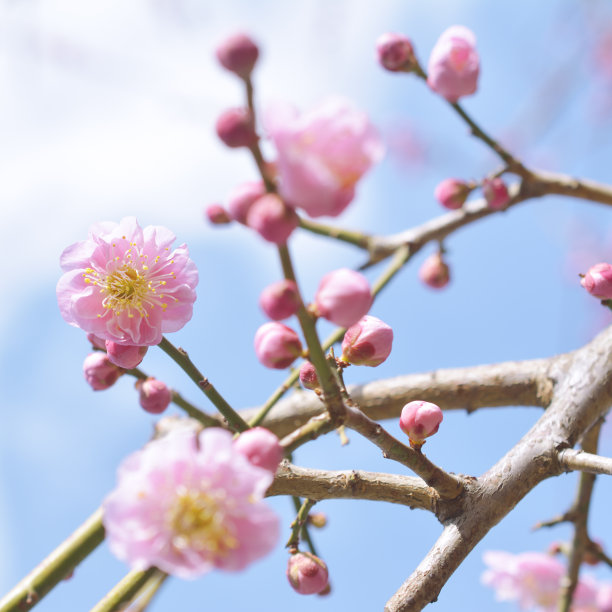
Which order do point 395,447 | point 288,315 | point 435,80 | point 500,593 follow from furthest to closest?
point 500,593, point 435,80, point 395,447, point 288,315

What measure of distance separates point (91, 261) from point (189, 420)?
4.35 ft

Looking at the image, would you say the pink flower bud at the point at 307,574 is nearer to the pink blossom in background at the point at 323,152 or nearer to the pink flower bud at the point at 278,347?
the pink flower bud at the point at 278,347

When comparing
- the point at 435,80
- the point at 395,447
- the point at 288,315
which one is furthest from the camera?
the point at 435,80

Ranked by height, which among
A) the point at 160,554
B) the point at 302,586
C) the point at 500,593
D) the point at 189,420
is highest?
the point at 500,593

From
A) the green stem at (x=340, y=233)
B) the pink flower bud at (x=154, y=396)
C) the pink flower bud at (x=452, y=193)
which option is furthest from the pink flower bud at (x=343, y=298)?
the pink flower bud at (x=452, y=193)

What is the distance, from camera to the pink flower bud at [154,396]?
1.65m

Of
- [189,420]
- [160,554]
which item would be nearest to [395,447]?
[160,554]

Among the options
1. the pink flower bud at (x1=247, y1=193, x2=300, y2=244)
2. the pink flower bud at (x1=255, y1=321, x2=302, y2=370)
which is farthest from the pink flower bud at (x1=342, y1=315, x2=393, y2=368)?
the pink flower bud at (x1=247, y1=193, x2=300, y2=244)

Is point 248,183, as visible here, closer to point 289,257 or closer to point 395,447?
point 289,257

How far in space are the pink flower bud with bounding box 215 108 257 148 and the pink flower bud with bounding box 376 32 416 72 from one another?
1.40 metres

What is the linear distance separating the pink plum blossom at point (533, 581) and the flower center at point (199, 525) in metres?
1.85

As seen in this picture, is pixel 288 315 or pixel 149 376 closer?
pixel 288 315

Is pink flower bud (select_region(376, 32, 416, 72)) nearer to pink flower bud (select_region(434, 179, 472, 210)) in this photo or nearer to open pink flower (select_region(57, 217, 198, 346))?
pink flower bud (select_region(434, 179, 472, 210))

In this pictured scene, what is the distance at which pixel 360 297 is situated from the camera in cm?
98
